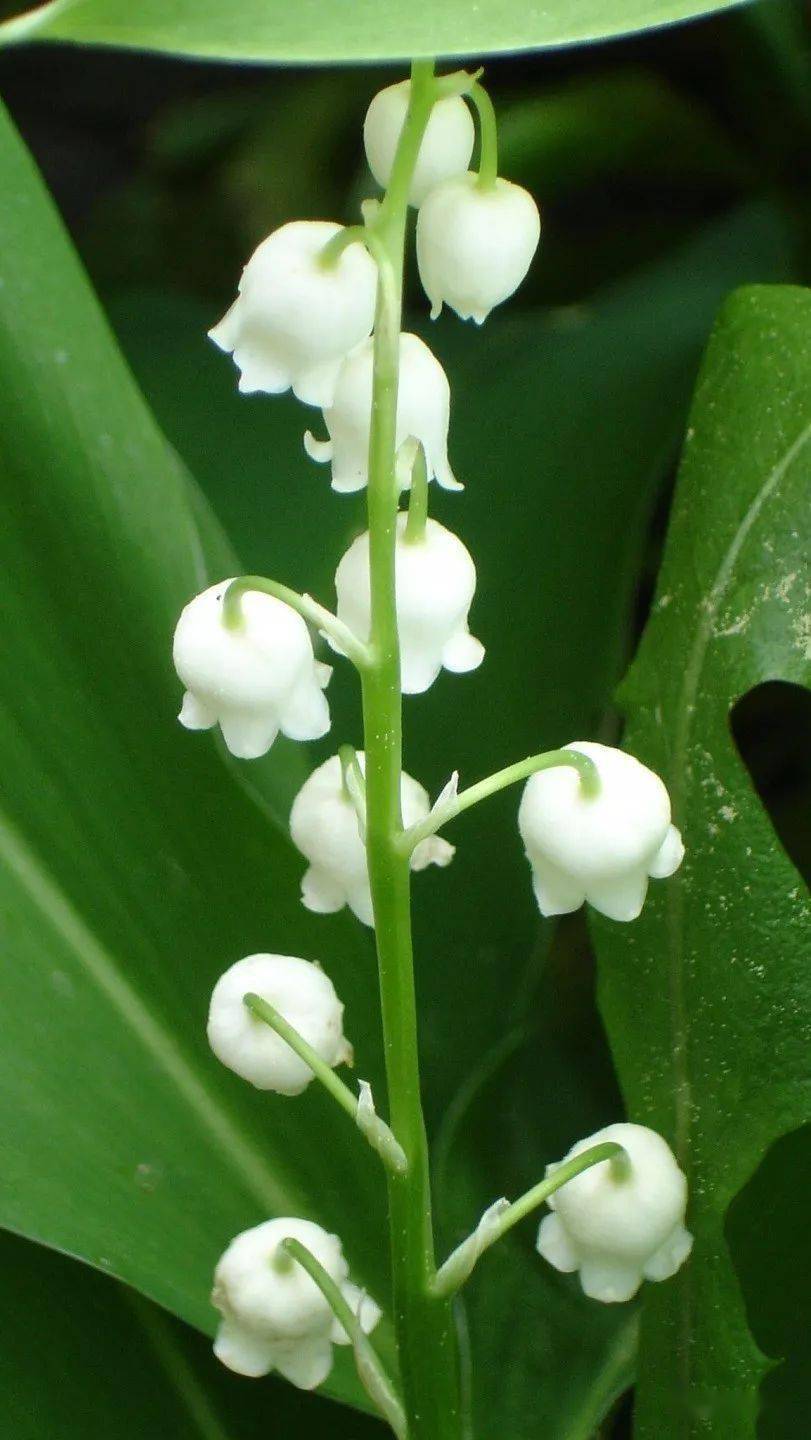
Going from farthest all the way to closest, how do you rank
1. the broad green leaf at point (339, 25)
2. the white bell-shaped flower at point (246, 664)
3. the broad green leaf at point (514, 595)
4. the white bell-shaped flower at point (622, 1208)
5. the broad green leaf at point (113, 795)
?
the broad green leaf at point (514, 595) → the broad green leaf at point (113, 795) → the white bell-shaped flower at point (622, 1208) → the white bell-shaped flower at point (246, 664) → the broad green leaf at point (339, 25)

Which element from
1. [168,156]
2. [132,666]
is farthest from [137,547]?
[168,156]

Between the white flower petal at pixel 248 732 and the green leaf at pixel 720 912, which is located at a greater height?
the white flower petal at pixel 248 732

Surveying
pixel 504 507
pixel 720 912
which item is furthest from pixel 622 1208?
pixel 504 507

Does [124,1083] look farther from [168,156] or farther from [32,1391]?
[168,156]

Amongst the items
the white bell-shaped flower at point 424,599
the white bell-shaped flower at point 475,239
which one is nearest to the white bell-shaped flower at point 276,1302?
the white bell-shaped flower at point 424,599

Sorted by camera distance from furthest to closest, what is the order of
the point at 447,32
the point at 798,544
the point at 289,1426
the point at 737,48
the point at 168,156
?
the point at 168,156 < the point at 737,48 < the point at 289,1426 < the point at 798,544 < the point at 447,32

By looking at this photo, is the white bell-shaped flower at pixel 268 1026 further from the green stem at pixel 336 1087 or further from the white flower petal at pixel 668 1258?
the white flower petal at pixel 668 1258

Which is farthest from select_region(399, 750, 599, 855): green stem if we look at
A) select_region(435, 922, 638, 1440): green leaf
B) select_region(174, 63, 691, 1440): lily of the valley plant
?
select_region(435, 922, 638, 1440): green leaf
